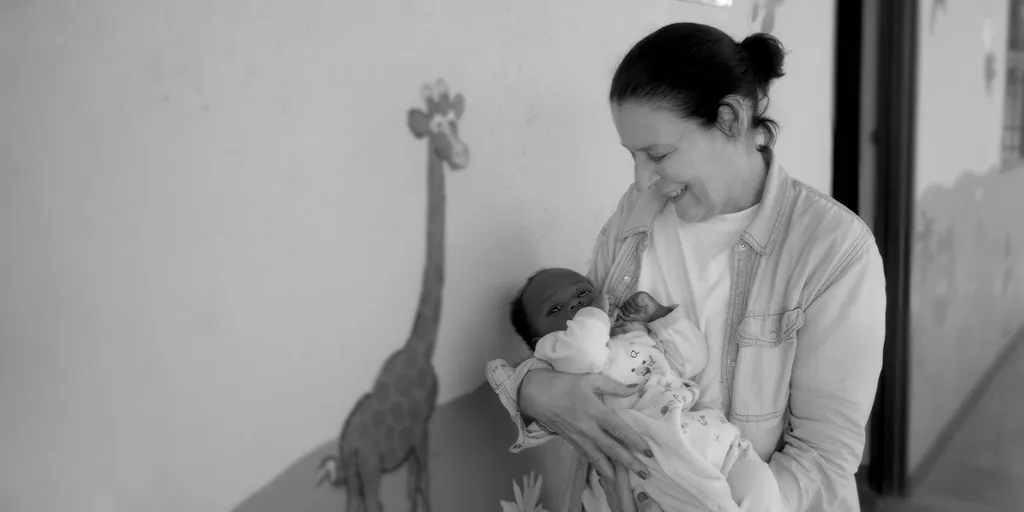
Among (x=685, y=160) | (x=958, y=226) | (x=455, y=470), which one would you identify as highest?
(x=685, y=160)

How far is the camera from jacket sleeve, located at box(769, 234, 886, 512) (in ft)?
3.98

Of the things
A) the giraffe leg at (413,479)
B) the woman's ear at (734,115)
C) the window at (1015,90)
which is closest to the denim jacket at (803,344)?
the woman's ear at (734,115)

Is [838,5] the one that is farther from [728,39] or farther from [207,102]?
[207,102]

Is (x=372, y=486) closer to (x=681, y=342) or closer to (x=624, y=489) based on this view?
(x=624, y=489)

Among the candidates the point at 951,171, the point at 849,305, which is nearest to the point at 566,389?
the point at 849,305

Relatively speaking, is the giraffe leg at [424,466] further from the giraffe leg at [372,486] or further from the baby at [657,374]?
the baby at [657,374]

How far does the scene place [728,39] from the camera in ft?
4.22

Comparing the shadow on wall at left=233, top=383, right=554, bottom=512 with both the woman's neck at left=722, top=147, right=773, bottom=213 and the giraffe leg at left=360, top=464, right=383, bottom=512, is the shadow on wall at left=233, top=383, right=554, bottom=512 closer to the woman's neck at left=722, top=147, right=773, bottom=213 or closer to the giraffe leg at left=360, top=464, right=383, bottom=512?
the giraffe leg at left=360, top=464, right=383, bottom=512

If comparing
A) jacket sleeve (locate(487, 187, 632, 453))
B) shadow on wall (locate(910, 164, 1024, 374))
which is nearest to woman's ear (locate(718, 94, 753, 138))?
jacket sleeve (locate(487, 187, 632, 453))

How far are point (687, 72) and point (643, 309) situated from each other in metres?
0.41

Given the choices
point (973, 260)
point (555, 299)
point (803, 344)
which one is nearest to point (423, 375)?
point (555, 299)

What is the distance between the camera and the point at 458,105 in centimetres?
142

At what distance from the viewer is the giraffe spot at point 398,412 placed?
54.2 inches

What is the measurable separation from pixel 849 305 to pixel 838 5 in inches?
72.8
